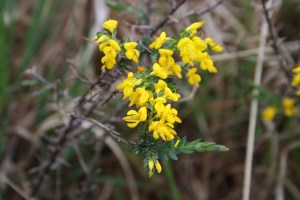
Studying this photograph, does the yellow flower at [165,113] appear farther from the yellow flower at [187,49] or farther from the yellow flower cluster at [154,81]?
the yellow flower at [187,49]

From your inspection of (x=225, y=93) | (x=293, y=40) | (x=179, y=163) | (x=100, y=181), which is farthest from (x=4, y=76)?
(x=293, y=40)

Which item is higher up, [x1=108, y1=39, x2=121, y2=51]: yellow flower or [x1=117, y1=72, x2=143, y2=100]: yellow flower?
[x1=108, y1=39, x2=121, y2=51]: yellow flower

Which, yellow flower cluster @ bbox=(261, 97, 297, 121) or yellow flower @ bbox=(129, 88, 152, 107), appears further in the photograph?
yellow flower cluster @ bbox=(261, 97, 297, 121)

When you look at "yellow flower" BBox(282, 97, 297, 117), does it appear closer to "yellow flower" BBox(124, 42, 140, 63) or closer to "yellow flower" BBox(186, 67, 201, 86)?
"yellow flower" BBox(186, 67, 201, 86)

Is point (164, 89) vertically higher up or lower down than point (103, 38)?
lower down

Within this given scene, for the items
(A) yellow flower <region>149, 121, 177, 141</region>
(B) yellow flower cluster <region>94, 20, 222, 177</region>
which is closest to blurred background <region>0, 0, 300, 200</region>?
(B) yellow flower cluster <region>94, 20, 222, 177</region>

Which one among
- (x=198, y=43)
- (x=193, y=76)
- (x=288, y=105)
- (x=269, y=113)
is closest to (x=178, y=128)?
(x=269, y=113)

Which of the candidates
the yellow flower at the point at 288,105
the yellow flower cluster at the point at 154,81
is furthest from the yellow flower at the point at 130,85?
the yellow flower at the point at 288,105

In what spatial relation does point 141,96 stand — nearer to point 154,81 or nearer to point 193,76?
point 154,81

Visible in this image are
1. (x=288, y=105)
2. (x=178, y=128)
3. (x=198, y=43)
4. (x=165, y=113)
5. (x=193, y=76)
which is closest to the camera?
(x=165, y=113)
